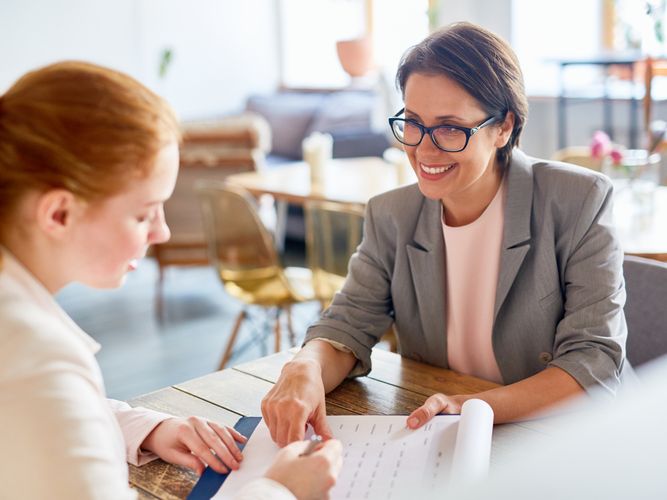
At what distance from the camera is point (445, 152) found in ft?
5.15

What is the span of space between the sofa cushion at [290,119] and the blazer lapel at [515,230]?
610 cm

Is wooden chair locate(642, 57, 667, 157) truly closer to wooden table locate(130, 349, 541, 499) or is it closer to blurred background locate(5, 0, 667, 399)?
blurred background locate(5, 0, 667, 399)

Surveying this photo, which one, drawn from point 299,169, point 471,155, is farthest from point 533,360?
point 299,169

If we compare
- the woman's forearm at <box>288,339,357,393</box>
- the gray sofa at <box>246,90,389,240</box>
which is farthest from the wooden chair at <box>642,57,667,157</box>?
the gray sofa at <box>246,90,389,240</box>

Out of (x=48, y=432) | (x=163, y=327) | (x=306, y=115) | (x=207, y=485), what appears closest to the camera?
(x=48, y=432)

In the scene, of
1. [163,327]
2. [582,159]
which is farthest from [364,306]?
[163,327]

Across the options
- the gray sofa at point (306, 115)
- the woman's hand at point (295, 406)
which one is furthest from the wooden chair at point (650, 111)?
the gray sofa at point (306, 115)

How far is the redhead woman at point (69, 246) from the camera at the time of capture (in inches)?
30.6

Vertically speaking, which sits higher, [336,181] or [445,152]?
[445,152]

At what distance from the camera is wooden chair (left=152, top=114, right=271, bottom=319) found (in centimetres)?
457

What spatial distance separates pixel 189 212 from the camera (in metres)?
4.70

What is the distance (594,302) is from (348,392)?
44 cm

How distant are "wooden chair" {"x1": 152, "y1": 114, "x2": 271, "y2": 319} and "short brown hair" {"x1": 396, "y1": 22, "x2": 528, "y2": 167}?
9.91 feet

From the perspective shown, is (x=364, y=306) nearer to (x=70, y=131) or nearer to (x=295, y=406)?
(x=295, y=406)
